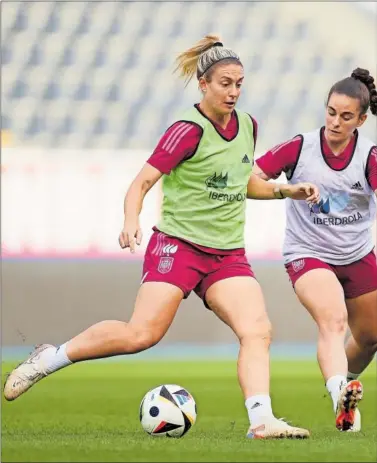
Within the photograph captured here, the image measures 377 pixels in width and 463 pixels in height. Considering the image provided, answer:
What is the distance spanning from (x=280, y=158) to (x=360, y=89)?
1.89ft

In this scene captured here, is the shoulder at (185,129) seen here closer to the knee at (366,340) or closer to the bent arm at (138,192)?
the bent arm at (138,192)

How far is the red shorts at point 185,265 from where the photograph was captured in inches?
234

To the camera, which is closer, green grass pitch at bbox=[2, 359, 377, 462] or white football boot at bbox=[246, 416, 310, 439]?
green grass pitch at bbox=[2, 359, 377, 462]

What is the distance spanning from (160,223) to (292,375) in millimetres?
7087

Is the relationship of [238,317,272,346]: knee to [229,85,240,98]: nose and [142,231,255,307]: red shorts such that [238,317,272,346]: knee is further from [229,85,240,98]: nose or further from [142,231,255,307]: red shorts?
[229,85,240,98]: nose

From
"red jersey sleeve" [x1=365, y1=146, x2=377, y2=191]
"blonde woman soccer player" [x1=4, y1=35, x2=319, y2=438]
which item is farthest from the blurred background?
"blonde woman soccer player" [x1=4, y1=35, x2=319, y2=438]

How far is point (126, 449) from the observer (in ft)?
16.2

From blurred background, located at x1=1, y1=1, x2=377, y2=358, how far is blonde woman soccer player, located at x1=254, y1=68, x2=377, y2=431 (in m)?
8.60

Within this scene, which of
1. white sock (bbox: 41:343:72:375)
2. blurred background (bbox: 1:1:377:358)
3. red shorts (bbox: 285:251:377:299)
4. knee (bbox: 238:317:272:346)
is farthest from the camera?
blurred background (bbox: 1:1:377:358)

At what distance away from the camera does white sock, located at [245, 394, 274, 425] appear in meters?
5.64

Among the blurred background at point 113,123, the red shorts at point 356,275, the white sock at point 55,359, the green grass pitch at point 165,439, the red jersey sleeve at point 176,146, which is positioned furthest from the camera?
the blurred background at point 113,123

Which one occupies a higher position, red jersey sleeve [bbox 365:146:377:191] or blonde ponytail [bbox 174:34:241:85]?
blonde ponytail [bbox 174:34:241:85]

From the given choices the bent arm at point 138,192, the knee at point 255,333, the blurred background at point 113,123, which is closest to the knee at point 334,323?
the knee at point 255,333

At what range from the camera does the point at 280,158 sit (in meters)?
6.68
